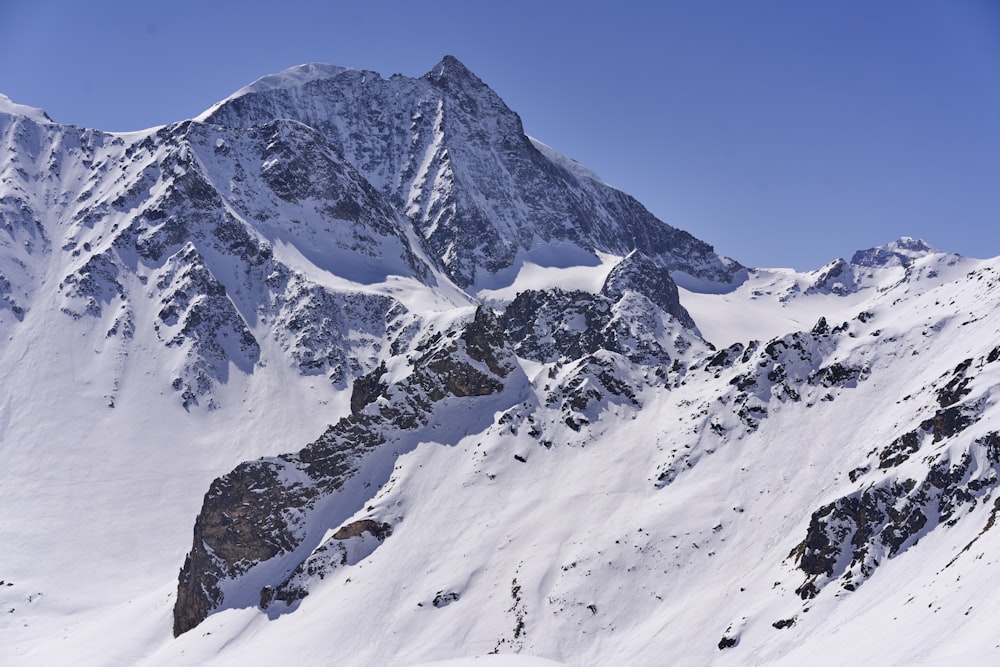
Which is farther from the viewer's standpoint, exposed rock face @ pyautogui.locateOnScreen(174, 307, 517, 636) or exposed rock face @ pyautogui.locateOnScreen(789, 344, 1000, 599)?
exposed rock face @ pyautogui.locateOnScreen(174, 307, 517, 636)

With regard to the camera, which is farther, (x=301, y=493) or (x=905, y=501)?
(x=301, y=493)

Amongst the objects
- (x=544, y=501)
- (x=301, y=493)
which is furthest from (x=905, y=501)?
(x=301, y=493)

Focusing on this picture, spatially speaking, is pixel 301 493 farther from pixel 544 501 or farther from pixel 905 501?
pixel 905 501

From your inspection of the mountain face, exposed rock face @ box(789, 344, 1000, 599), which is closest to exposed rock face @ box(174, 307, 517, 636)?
the mountain face

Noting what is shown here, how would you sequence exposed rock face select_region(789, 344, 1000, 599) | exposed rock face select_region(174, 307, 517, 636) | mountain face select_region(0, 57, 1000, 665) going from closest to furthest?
exposed rock face select_region(789, 344, 1000, 599), mountain face select_region(0, 57, 1000, 665), exposed rock face select_region(174, 307, 517, 636)

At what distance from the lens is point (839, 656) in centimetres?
6506

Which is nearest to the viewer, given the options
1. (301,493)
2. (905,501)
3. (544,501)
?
(905,501)

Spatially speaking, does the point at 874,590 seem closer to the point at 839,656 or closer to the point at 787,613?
the point at 787,613

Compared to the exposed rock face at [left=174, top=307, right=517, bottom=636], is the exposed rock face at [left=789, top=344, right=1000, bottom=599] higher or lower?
lower

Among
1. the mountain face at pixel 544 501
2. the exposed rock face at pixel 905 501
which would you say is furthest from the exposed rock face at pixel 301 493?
the exposed rock face at pixel 905 501

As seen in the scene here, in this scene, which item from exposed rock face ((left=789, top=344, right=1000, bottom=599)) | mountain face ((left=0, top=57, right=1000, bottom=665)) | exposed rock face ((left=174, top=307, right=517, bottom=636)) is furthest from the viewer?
exposed rock face ((left=174, top=307, right=517, bottom=636))

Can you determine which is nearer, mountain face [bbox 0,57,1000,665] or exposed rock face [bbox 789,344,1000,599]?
exposed rock face [bbox 789,344,1000,599]

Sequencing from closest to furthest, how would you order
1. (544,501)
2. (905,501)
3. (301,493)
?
1. (905,501)
2. (544,501)
3. (301,493)

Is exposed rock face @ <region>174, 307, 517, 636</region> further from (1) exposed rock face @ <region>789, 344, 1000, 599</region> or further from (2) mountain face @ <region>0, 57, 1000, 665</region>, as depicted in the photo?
(1) exposed rock face @ <region>789, 344, 1000, 599</region>
